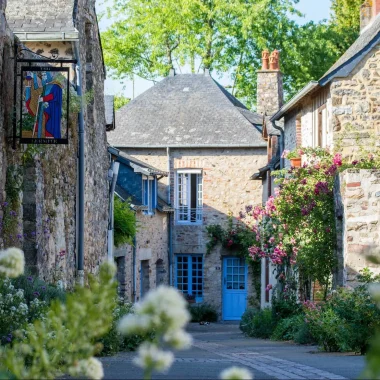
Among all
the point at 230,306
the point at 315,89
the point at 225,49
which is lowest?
the point at 230,306

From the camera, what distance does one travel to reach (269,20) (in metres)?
41.5

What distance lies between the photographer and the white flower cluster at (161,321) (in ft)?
11.7

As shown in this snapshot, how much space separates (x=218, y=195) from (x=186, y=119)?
332 cm

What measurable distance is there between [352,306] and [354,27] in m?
30.7

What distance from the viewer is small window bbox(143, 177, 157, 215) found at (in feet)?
97.7

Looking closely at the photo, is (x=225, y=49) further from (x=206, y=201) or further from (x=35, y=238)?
(x=35, y=238)

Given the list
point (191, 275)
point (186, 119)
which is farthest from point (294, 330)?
point (186, 119)

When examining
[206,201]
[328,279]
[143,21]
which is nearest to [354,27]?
[143,21]

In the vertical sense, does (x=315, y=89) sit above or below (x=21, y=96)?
above

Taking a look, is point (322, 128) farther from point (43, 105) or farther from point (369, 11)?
point (43, 105)

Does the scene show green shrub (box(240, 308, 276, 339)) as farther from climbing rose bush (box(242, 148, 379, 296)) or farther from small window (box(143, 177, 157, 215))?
small window (box(143, 177, 157, 215))

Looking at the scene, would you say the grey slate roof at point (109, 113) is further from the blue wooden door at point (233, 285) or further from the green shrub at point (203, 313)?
the blue wooden door at point (233, 285)

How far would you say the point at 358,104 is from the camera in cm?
1944

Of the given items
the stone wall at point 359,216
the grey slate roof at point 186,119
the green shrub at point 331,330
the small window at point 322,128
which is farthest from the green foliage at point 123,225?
the grey slate roof at point 186,119
